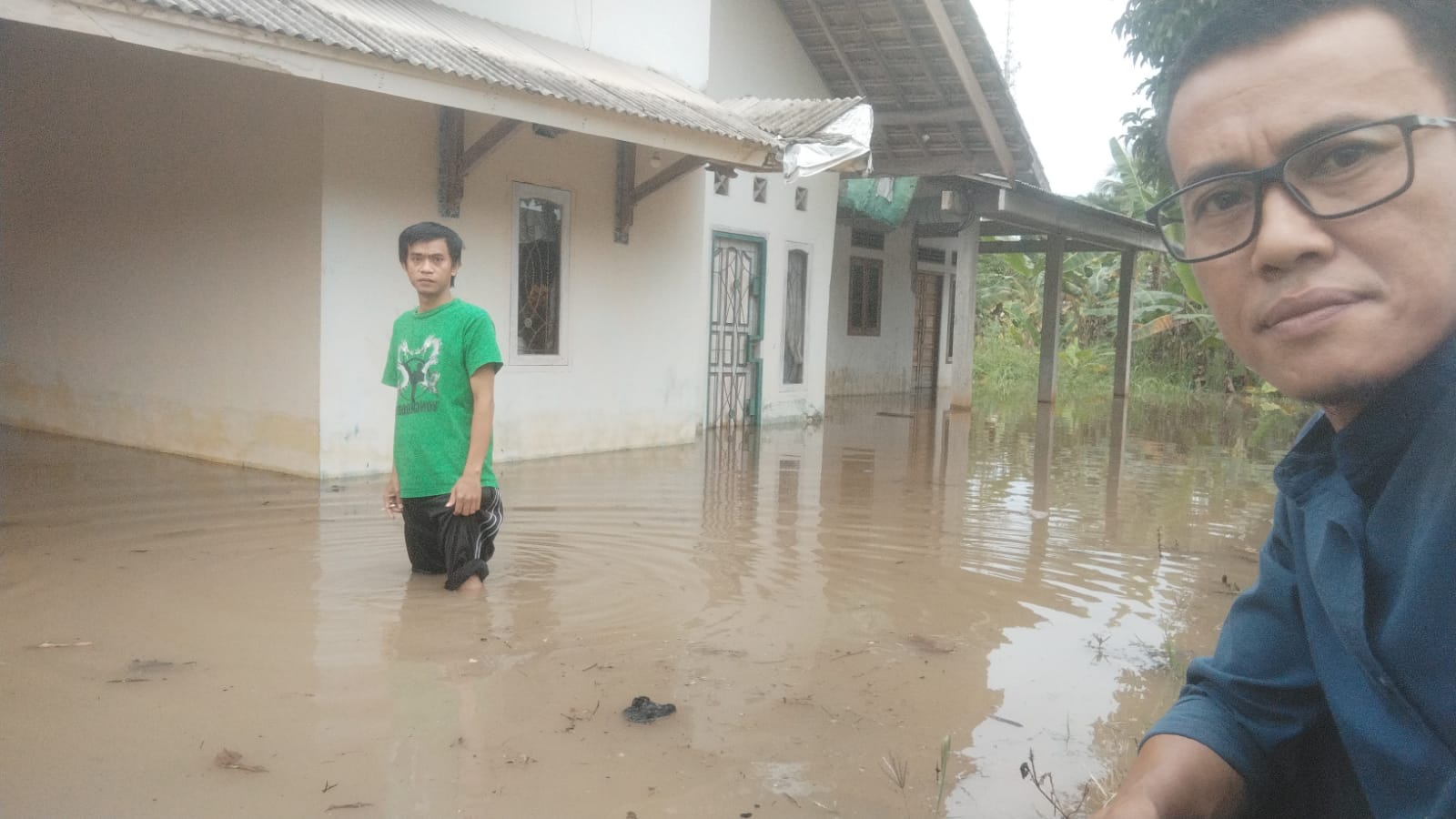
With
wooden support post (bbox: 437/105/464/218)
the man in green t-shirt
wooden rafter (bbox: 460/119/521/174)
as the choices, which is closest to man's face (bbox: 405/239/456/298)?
the man in green t-shirt

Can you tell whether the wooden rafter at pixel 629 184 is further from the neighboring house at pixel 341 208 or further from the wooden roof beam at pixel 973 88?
the wooden roof beam at pixel 973 88

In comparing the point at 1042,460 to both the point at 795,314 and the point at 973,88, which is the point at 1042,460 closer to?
the point at 795,314

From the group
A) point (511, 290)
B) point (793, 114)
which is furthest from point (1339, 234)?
point (793, 114)

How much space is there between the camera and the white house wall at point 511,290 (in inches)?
318

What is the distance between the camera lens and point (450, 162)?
869 cm

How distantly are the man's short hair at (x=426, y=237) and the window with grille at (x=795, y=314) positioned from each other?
8842 millimetres

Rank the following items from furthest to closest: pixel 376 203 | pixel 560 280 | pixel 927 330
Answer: pixel 927 330 < pixel 560 280 < pixel 376 203

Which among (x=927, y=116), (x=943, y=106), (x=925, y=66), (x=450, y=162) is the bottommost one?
(x=450, y=162)

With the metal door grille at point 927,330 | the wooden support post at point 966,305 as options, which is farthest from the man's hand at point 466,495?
the metal door grille at point 927,330

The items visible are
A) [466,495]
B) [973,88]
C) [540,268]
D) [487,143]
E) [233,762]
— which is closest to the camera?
[233,762]

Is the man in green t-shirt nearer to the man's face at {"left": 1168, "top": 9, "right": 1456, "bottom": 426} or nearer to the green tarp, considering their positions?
the man's face at {"left": 1168, "top": 9, "right": 1456, "bottom": 426}

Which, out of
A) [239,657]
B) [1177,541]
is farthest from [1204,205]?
[1177,541]

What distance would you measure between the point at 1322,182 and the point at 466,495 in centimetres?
424

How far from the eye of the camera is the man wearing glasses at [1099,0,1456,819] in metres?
1.14
